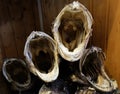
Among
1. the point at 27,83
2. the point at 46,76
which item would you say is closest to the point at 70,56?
the point at 46,76

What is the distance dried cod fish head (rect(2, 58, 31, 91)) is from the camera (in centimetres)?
127

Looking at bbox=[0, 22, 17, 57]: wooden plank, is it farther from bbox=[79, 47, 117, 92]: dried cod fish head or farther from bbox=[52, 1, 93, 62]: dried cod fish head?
bbox=[79, 47, 117, 92]: dried cod fish head

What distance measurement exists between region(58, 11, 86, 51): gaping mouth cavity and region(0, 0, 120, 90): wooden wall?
0.53 feet

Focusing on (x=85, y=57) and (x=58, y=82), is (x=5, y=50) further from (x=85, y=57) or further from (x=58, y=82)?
(x=85, y=57)

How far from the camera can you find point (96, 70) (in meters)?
1.28

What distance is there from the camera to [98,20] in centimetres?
135

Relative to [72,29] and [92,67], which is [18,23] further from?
[92,67]

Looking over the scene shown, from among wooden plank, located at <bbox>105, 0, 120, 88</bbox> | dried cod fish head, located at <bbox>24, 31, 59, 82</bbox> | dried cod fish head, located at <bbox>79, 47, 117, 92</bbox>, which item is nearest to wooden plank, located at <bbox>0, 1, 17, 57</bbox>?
dried cod fish head, located at <bbox>24, 31, 59, 82</bbox>

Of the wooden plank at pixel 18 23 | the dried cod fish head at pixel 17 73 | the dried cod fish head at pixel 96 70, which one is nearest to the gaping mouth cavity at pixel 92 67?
the dried cod fish head at pixel 96 70

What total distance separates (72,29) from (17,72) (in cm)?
41

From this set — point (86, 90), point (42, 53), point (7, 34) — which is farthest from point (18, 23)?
point (86, 90)

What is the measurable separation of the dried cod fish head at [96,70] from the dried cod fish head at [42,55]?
0.15 m

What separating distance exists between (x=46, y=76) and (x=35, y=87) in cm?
25

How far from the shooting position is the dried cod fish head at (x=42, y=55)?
1.11m
